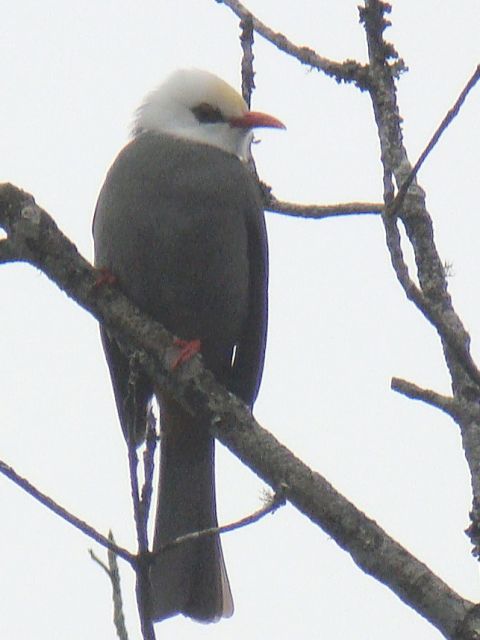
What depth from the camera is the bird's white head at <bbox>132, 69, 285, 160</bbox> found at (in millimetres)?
5668

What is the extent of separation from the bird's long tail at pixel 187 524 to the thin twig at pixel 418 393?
1879 mm

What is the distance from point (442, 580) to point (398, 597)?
0.45 ft

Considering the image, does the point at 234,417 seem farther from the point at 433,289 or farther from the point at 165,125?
the point at 165,125

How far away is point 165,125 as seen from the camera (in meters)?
5.75

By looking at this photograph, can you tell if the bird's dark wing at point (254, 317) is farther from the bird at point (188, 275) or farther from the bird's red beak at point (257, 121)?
the bird's red beak at point (257, 121)

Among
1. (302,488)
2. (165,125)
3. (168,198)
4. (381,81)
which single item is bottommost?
(302,488)

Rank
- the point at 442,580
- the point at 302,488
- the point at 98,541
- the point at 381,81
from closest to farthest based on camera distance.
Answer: the point at 98,541 < the point at 442,580 < the point at 302,488 < the point at 381,81

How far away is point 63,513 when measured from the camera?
2.83 m

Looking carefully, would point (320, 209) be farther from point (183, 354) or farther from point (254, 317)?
point (254, 317)

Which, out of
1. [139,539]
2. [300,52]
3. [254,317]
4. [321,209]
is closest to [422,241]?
[321,209]

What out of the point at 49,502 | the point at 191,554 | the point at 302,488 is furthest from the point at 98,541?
the point at 191,554

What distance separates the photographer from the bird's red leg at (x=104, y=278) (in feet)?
13.6

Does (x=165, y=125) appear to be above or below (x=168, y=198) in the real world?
above

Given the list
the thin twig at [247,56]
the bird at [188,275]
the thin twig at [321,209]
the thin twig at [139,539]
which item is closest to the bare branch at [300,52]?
the thin twig at [247,56]
